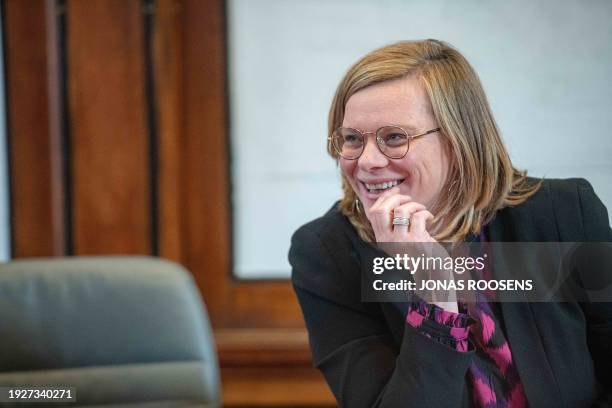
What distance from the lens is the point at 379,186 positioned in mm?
936

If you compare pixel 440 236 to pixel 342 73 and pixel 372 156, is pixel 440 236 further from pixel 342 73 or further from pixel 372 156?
pixel 342 73

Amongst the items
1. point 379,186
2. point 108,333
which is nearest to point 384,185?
point 379,186

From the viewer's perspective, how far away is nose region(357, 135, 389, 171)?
89cm

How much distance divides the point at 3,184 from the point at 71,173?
202 millimetres

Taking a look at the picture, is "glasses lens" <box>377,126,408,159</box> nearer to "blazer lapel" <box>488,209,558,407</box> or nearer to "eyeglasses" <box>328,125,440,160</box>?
"eyeglasses" <box>328,125,440,160</box>

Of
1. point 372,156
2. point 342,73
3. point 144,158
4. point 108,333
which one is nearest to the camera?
point 372,156

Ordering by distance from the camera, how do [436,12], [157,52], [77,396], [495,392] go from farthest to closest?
[157,52] < [436,12] < [77,396] < [495,392]

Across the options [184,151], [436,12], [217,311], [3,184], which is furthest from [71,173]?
[436,12]

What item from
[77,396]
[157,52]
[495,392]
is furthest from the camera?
[157,52]

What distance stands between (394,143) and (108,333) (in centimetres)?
64

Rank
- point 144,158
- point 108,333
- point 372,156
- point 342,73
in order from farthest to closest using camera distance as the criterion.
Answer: point 144,158
point 342,73
point 108,333
point 372,156

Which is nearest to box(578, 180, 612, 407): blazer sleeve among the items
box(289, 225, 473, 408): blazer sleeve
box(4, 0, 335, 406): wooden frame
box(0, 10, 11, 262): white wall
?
box(289, 225, 473, 408): blazer sleeve

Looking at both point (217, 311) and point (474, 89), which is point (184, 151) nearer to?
point (217, 311)

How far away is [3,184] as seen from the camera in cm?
200
